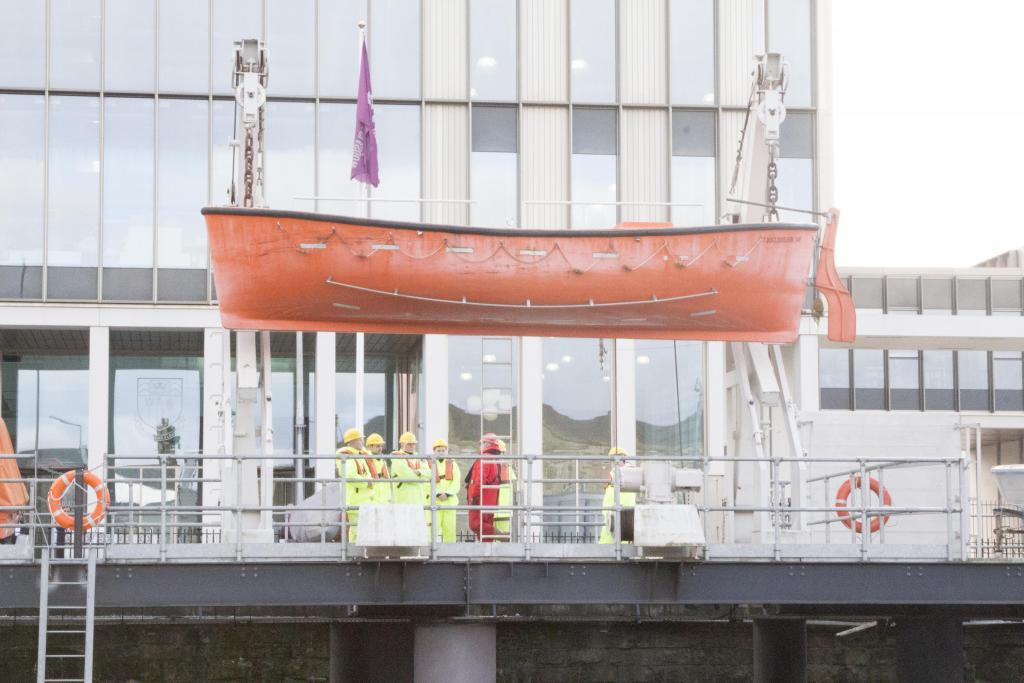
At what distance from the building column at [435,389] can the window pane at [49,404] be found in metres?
6.85

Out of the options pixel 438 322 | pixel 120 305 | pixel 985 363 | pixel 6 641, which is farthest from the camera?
pixel 985 363

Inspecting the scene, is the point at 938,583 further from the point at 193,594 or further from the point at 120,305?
the point at 120,305

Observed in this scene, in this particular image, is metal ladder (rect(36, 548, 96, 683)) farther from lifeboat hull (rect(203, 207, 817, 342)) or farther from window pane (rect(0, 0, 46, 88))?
window pane (rect(0, 0, 46, 88))

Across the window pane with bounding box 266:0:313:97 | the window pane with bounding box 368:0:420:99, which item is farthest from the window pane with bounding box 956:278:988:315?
the window pane with bounding box 266:0:313:97

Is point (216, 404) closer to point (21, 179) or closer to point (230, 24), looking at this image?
point (21, 179)

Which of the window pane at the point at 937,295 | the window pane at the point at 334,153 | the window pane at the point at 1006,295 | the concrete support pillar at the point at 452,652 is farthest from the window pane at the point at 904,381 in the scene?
the concrete support pillar at the point at 452,652

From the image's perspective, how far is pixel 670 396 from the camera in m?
30.9

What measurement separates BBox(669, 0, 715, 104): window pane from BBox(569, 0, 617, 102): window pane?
126 cm

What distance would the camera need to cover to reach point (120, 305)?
2981 cm

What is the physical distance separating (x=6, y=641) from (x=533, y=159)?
46.0ft

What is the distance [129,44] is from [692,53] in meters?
11.5

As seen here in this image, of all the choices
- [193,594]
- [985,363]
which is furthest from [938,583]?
[985,363]

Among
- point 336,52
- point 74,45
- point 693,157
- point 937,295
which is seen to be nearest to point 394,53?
point 336,52

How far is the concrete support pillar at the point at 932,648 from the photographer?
18.0 meters
